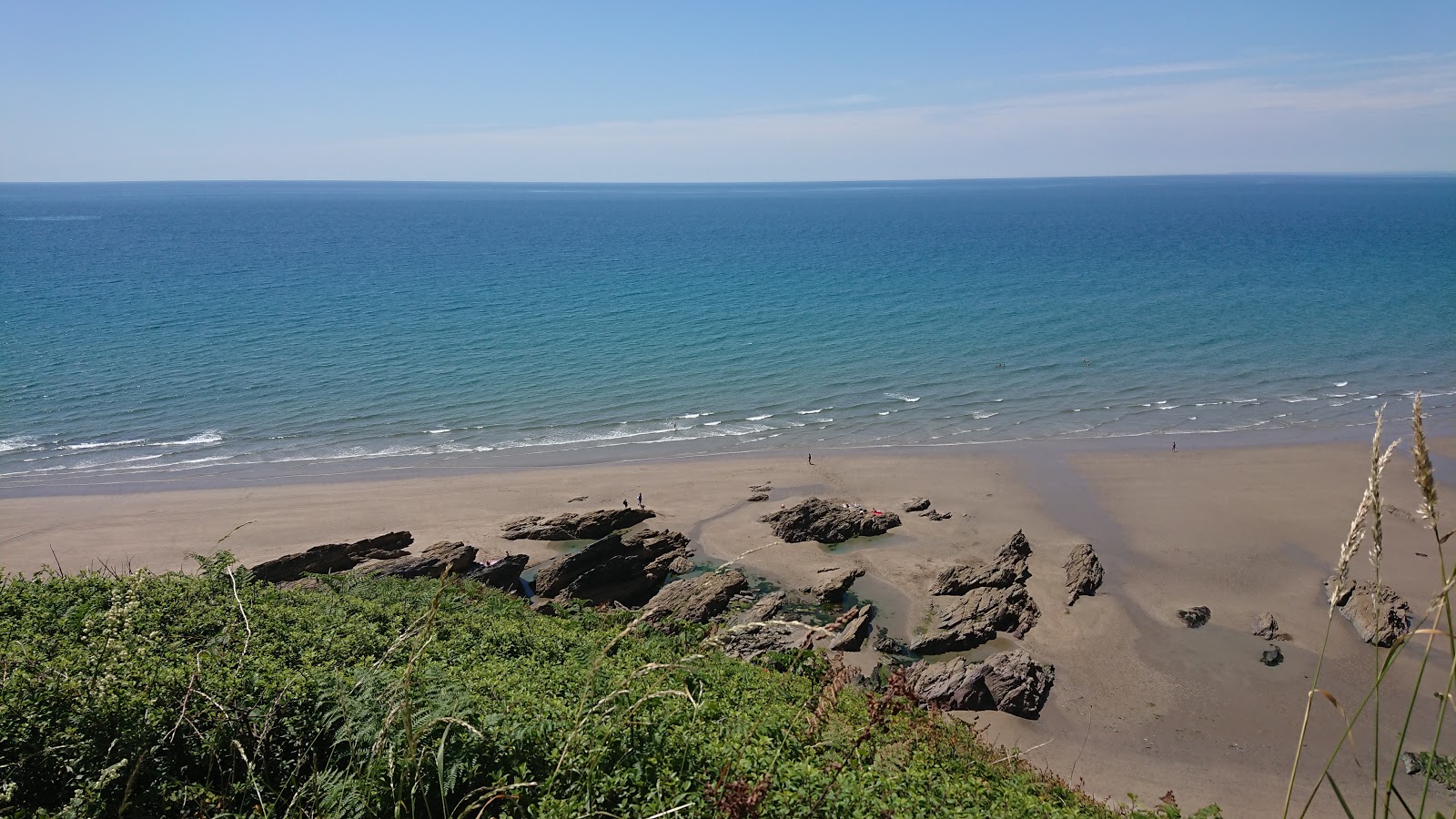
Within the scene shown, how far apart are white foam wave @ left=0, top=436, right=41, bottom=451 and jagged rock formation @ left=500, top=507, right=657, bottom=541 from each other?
24.7m

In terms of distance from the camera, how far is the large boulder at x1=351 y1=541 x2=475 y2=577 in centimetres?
2245

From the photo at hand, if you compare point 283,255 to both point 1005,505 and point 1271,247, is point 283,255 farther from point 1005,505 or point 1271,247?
point 1271,247

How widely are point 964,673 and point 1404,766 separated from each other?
8.45 m

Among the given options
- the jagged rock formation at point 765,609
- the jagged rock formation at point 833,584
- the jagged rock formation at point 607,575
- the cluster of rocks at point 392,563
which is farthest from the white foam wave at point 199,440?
the jagged rock formation at point 833,584

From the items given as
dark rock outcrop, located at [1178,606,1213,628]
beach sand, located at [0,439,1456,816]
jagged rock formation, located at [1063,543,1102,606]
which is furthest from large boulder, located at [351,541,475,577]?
dark rock outcrop, located at [1178,606,1213,628]

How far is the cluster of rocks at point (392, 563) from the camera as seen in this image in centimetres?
2275

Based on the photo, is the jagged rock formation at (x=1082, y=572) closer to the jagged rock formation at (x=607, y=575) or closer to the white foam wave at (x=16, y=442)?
the jagged rock formation at (x=607, y=575)

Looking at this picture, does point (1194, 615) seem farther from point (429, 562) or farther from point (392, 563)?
point (392, 563)

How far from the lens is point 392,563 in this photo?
75.6 ft

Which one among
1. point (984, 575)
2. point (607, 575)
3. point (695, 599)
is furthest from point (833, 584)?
point (607, 575)

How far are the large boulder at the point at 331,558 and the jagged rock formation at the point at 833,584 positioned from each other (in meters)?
12.3

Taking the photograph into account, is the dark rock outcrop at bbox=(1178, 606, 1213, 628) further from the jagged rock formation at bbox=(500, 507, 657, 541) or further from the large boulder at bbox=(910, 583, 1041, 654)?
the jagged rock formation at bbox=(500, 507, 657, 541)

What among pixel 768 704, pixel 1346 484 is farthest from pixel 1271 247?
pixel 768 704

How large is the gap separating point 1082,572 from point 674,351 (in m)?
34.0
